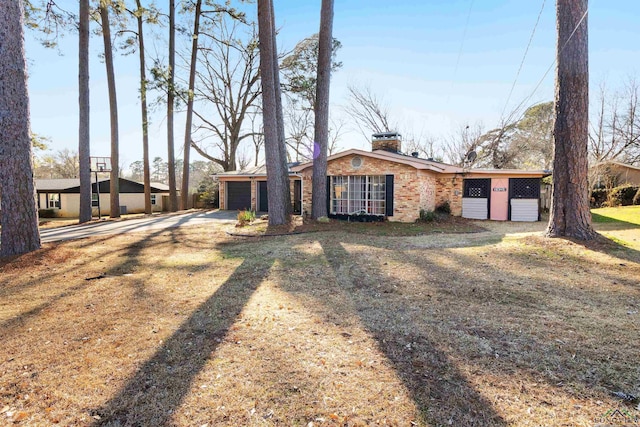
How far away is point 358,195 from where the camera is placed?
44.2ft

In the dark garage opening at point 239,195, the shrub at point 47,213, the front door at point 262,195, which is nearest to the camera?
the front door at point 262,195

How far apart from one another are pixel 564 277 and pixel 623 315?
63.4 inches

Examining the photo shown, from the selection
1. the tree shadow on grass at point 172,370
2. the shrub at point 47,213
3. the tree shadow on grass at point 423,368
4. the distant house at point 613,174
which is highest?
the distant house at point 613,174

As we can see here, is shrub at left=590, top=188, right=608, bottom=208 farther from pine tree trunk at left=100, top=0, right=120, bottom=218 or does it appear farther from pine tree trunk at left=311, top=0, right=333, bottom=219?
pine tree trunk at left=100, top=0, right=120, bottom=218

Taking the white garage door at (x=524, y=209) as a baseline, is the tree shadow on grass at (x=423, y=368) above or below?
below

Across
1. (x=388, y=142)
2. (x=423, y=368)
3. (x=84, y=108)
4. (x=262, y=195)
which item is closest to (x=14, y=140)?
(x=423, y=368)

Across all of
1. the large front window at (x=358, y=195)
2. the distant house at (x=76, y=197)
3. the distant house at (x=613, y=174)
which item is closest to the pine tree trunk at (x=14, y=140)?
the large front window at (x=358, y=195)

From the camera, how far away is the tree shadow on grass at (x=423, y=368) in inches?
81.7

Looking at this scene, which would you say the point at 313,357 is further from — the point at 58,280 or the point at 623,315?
the point at 58,280

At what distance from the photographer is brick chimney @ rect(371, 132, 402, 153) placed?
15.3m

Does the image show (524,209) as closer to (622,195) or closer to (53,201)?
(622,195)

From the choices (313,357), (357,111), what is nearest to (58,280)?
(313,357)

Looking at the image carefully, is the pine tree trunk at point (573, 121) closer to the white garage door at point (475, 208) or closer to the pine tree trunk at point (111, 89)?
the white garage door at point (475, 208)

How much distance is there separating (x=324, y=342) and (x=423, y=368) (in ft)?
2.99
